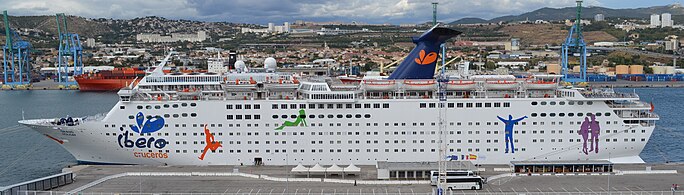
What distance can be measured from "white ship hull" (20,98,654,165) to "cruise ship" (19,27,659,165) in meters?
0.04

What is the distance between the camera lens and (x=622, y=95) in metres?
27.4

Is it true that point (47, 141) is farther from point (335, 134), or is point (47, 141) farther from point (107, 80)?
point (107, 80)

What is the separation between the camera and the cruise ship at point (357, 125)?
85.7 ft

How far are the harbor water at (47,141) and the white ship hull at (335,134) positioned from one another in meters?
4.16

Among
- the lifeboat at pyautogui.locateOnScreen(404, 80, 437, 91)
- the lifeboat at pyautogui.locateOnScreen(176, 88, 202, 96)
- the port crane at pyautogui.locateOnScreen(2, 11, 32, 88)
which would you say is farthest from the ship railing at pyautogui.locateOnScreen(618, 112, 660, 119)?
the port crane at pyautogui.locateOnScreen(2, 11, 32, 88)

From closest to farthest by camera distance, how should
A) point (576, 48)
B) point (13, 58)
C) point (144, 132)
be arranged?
1. point (144, 132)
2. point (576, 48)
3. point (13, 58)

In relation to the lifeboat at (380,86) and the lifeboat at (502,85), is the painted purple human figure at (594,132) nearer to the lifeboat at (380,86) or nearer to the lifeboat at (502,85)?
the lifeboat at (502,85)

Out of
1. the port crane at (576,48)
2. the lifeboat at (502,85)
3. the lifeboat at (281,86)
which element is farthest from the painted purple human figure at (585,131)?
the port crane at (576,48)

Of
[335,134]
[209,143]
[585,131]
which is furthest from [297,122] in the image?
[585,131]

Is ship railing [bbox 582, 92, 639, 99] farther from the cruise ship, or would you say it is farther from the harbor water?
the harbor water

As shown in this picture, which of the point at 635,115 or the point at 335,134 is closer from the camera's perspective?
the point at 335,134

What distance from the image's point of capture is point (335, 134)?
26094mm

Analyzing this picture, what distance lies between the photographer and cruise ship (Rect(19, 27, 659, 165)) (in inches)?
1028

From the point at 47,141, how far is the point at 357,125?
19.3 meters
